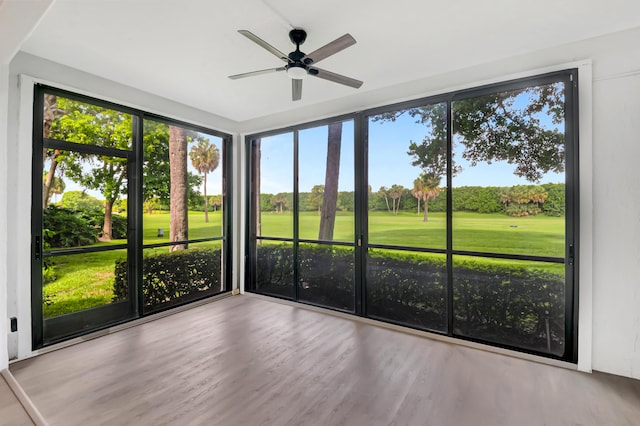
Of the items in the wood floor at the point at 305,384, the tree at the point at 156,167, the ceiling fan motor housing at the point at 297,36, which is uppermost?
the ceiling fan motor housing at the point at 297,36

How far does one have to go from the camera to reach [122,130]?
11.6 feet

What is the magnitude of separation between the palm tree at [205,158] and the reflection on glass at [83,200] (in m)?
1.04

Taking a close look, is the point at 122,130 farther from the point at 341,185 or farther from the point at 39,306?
the point at 341,185

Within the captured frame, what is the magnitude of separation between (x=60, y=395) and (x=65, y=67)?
3.05 m

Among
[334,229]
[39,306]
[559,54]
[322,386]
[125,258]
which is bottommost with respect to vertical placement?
[322,386]

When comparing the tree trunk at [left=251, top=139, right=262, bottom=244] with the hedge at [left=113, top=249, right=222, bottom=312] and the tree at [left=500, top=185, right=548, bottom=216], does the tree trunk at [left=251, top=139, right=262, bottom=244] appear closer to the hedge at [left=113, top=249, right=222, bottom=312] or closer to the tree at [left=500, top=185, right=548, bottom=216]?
the hedge at [left=113, top=249, right=222, bottom=312]

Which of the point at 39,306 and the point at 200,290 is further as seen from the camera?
the point at 200,290

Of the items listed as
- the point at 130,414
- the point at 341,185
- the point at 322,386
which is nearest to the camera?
the point at 130,414

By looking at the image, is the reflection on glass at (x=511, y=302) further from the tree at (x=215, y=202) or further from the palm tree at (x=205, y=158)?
the palm tree at (x=205, y=158)

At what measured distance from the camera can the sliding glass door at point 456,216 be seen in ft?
9.02

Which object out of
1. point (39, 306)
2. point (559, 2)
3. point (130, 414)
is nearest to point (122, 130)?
point (39, 306)

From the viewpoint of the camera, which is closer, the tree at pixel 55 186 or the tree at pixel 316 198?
the tree at pixel 55 186

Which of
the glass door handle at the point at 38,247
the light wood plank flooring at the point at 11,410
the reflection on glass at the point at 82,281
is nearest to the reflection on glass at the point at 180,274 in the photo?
the reflection on glass at the point at 82,281

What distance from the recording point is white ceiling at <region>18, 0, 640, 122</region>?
220 centimetres
